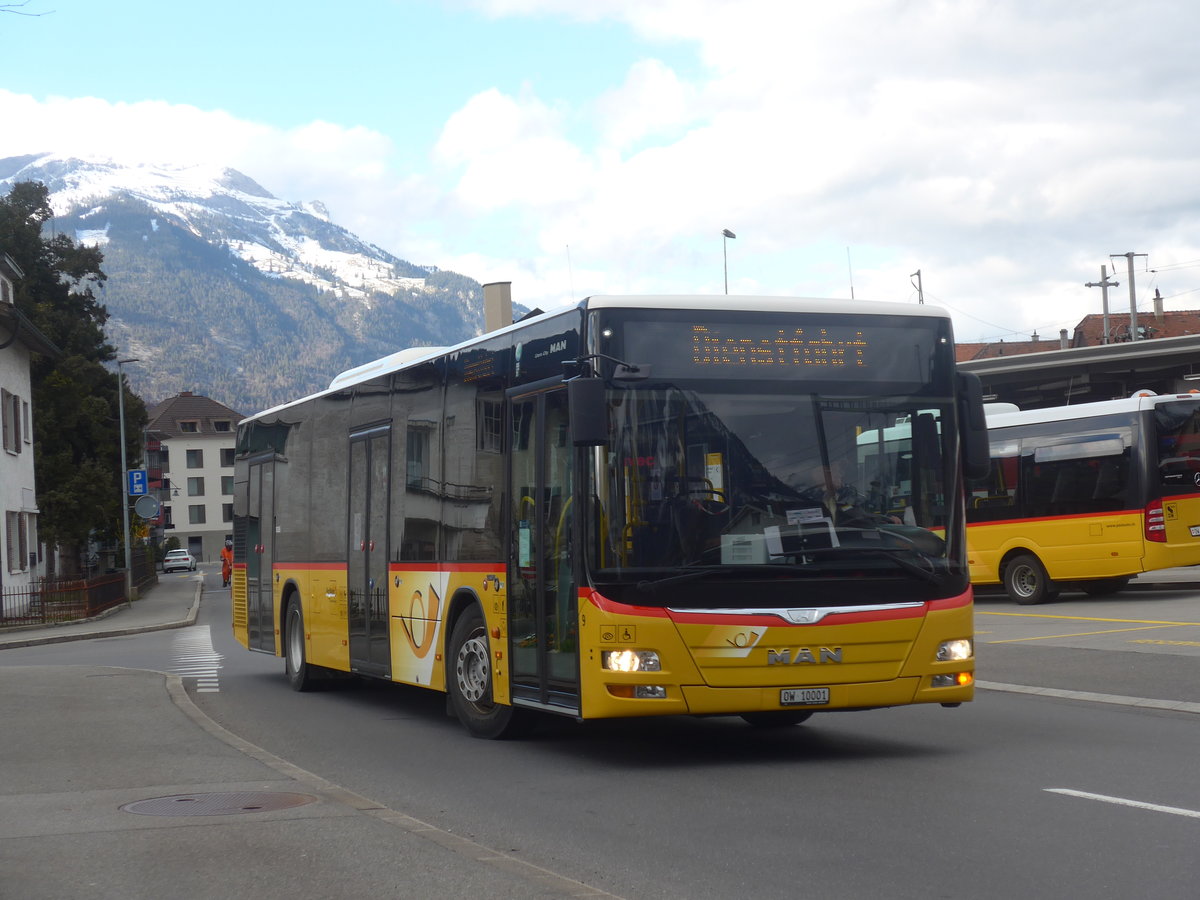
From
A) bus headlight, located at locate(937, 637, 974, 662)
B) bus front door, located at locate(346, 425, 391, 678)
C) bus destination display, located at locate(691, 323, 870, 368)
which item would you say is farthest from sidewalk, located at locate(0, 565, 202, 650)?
bus headlight, located at locate(937, 637, 974, 662)

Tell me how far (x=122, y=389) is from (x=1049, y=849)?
60.6m

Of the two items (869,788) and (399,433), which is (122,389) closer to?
(399,433)

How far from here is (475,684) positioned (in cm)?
1173

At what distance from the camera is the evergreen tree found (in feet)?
172

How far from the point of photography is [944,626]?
1011 cm

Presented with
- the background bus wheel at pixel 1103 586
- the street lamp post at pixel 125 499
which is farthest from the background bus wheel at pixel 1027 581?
the street lamp post at pixel 125 499

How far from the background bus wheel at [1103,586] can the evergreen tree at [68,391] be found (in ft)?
116

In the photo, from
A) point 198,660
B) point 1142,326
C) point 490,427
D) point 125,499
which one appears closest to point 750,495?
point 490,427

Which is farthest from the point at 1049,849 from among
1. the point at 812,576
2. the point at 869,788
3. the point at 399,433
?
the point at 399,433

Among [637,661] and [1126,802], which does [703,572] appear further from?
[1126,802]

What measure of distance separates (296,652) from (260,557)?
6.01 ft

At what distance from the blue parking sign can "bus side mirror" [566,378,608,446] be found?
1915 inches

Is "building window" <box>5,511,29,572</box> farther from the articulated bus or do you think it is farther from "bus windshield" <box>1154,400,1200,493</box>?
the articulated bus

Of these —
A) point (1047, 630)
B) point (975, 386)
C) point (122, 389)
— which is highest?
point (122, 389)
